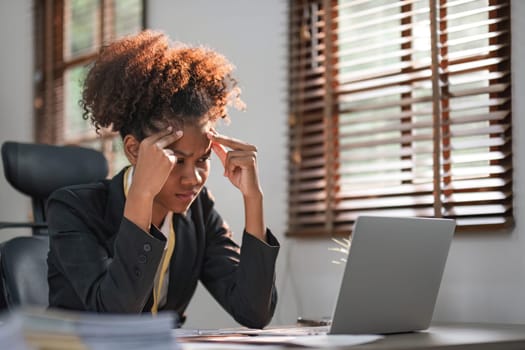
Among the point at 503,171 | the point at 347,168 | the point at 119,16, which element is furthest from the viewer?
the point at 119,16

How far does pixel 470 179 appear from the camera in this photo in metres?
2.53

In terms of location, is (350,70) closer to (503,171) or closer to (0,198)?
(503,171)

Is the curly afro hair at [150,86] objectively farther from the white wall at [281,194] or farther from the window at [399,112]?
the white wall at [281,194]

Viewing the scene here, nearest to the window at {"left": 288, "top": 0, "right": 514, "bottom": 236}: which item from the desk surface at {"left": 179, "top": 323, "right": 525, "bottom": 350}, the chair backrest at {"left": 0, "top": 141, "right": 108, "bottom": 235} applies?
the desk surface at {"left": 179, "top": 323, "right": 525, "bottom": 350}

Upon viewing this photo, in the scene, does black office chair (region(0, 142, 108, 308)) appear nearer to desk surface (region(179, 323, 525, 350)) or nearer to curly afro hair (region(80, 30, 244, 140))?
curly afro hair (region(80, 30, 244, 140))

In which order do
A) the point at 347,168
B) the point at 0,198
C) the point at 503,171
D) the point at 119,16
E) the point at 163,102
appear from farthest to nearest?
1. the point at 0,198
2. the point at 119,16
3. the point at 347,168
4. the point at 503,171
5. the point at 163,102

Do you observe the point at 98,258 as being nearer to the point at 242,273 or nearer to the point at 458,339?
the point at 242,273

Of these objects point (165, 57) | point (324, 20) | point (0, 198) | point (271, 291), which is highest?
point (324, 20)

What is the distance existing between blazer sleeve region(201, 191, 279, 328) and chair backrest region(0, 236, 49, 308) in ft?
1.50

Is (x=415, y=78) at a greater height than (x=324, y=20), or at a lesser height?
lesser

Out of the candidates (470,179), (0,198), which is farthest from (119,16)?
(470,179)

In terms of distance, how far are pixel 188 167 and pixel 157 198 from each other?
147 millimetres

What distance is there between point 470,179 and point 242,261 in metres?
0.78

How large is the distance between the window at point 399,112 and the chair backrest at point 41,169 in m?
0.74
